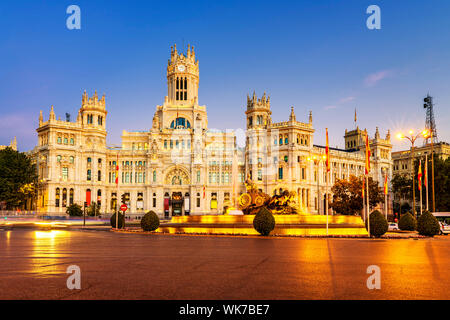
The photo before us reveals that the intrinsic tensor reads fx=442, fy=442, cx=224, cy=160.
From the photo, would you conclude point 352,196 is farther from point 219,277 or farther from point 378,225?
point 219,277

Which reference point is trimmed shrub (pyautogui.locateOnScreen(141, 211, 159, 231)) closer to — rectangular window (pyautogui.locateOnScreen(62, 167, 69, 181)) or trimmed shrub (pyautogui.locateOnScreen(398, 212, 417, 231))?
trimmed shrub (pyautogui.locateOnScreen(398, 212, 417, 231))

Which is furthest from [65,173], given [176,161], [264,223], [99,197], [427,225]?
[427,225]

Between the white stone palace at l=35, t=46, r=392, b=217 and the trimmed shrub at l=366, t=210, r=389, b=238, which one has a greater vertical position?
the white stone palace at l=35, t=46, r=392, b=217

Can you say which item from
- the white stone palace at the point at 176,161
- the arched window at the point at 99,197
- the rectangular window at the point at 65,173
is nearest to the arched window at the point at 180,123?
the white stone palace at the point at 176,161

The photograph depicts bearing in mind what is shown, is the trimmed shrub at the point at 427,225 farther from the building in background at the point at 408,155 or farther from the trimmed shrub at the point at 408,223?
the building in background at the point at 408,155

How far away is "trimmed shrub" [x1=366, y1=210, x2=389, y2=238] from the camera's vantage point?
34.8 metres

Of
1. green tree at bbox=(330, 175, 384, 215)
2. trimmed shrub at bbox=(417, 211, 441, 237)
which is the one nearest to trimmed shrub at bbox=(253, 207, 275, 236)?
trimmed shrub at bbox=(417, 211, 441, 237)

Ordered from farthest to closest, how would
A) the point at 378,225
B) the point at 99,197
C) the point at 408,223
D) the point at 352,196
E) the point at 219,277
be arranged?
the point at 99,197 < the point at 352,196 < the point at 408,223 < the point at 378,225 < the point at 219,277

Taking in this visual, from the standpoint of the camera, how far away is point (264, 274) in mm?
13414

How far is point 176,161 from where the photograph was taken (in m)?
118

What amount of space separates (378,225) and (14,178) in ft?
288

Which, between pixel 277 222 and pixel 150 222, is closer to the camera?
pixel 277 222

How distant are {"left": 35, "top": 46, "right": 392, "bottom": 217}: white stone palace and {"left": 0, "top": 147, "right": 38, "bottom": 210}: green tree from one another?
4844 mm
